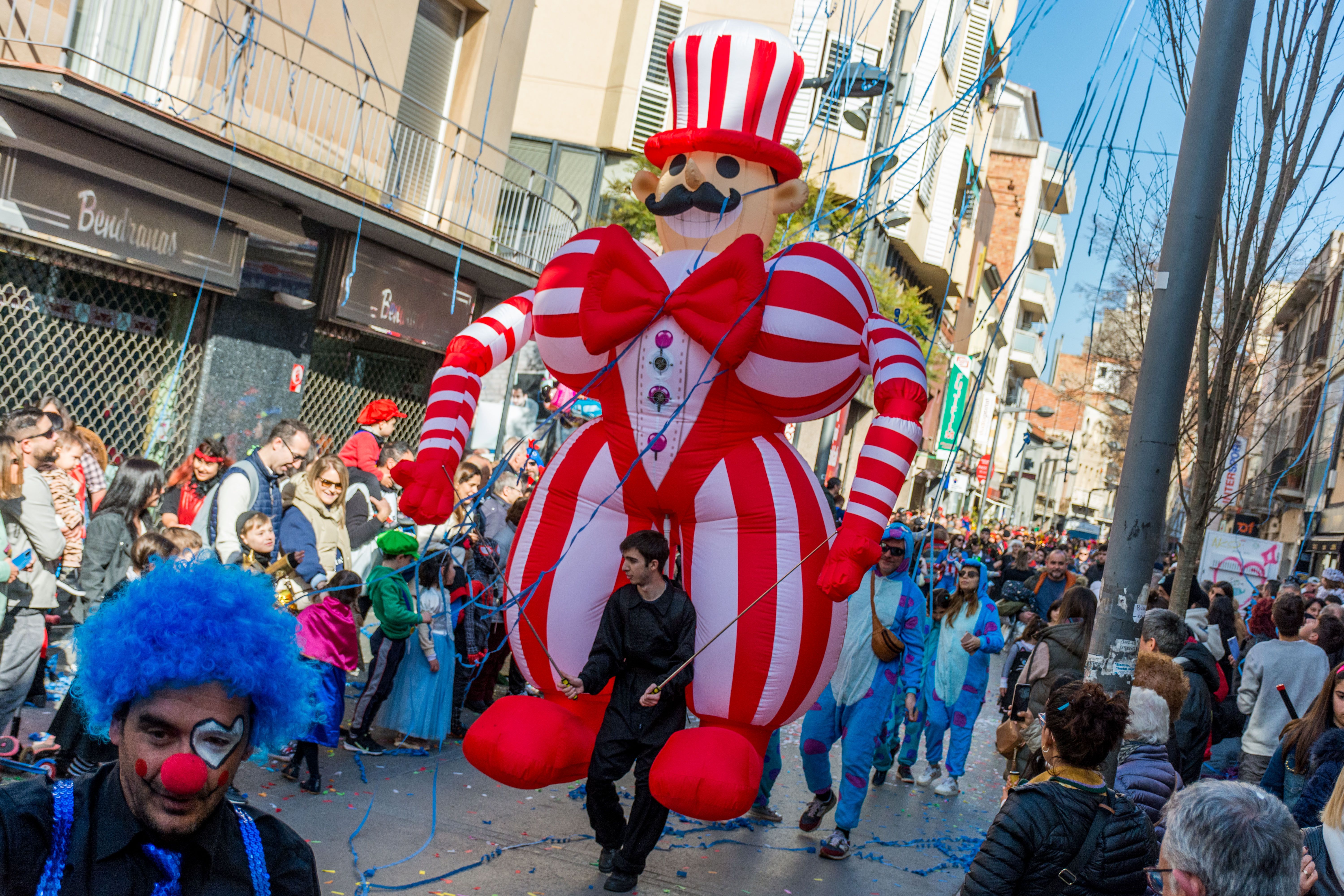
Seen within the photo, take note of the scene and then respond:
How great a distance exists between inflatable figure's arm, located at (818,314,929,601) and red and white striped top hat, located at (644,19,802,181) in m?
1.00

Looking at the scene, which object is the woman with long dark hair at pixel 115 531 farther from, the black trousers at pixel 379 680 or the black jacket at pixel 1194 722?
the black jacket at pixel 1194 722

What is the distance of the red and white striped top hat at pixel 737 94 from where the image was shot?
4.99 metres

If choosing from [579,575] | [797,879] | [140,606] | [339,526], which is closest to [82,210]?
[339,526]

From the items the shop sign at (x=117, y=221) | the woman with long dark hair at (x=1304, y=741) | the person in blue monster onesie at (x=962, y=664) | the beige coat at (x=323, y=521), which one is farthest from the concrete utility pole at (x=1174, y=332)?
the shop sign at (x=117, y=221)

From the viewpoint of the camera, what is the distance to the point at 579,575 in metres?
4.91

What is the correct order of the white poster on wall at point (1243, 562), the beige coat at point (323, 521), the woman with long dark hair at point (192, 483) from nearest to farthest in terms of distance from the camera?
the beige coat at point (323, 521) → the woman with long dark hair at point (192, 483) → the white poster on wall at point (1243, 562)

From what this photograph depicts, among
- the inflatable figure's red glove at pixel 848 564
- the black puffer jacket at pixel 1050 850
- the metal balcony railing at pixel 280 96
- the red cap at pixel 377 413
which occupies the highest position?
the metal balcony railing at pixel 280 96

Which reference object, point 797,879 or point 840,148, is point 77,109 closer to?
point 797,879

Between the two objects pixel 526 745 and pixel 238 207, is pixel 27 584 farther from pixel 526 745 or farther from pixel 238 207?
pixel 238 207

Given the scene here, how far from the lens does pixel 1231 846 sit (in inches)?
97.8

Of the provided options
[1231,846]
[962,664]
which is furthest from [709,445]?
[962,664]

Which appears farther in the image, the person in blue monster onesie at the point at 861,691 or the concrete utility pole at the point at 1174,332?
the person in blue monster onesie at the point at 861,691

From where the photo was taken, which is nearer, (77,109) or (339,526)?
(339,526)

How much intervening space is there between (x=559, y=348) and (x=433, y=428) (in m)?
0.63
